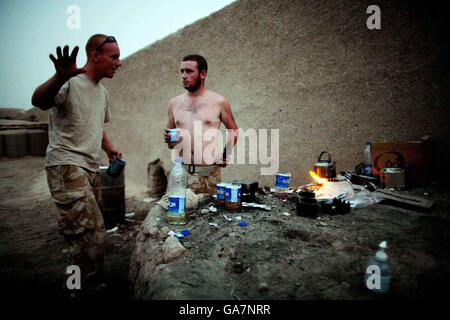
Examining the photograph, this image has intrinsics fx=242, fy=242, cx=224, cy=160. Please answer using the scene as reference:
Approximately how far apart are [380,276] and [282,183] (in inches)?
59.3

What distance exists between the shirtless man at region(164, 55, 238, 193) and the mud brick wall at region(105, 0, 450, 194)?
121 cm

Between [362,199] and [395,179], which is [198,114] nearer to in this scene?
[362,199]

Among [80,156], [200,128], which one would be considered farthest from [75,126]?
[200,128]

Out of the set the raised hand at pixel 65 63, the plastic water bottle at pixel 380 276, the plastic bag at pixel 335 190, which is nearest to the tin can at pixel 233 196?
the plastic bag at pixel 335 190

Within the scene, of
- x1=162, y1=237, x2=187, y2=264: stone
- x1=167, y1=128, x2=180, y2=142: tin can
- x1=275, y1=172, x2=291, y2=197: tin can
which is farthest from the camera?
x1=275, y1=172, x2=291, y2=197: tin can

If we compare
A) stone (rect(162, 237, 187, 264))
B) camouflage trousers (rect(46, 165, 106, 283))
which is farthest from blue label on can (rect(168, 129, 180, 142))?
stone (rect(162, 237, 187, 264))

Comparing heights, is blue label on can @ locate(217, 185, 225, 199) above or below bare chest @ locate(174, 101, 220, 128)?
below

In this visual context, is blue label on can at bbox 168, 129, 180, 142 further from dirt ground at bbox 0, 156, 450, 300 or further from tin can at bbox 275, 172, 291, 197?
tin can at bbox 275, 172, 291, 197

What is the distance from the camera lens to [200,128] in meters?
3.03

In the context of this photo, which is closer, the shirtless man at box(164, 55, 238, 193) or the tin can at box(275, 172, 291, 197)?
the tin can at box(275, 172, 291, 197)

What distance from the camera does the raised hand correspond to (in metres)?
1.71
